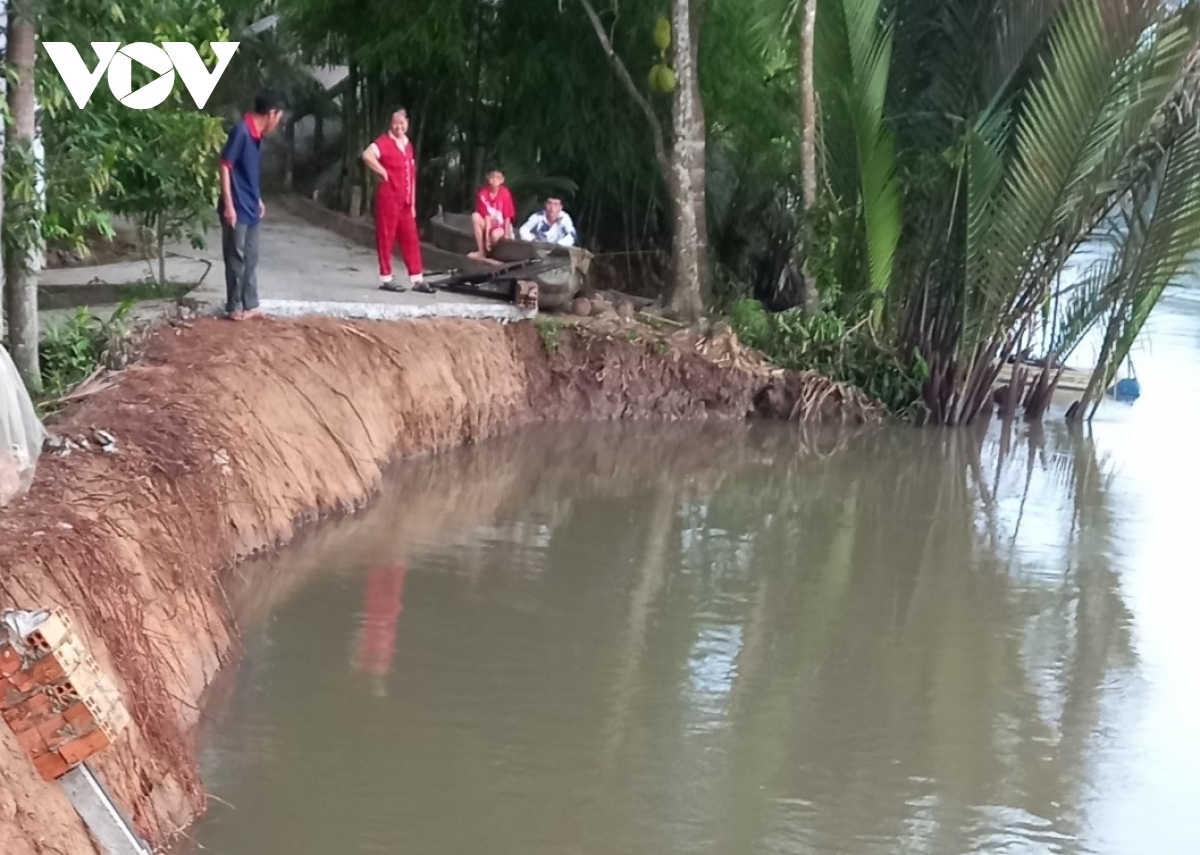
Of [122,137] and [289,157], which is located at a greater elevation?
[289,157]

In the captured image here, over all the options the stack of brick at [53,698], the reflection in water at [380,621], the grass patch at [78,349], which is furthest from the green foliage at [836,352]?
the stack of brick at [53,698]

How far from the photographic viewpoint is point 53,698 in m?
3.37

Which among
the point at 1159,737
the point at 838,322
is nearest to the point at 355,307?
the point at 838,322

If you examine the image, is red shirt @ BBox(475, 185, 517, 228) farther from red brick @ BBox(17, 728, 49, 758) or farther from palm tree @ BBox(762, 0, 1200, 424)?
red brick @ BBox(17, 728, 49, 758)

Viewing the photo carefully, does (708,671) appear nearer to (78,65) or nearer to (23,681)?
(23,681)

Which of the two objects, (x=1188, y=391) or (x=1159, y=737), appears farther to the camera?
(x=1188, y=391)

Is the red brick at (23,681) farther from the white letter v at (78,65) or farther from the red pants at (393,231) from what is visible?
the red pants at (393,231)

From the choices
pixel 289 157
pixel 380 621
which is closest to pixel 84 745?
pixel 380 621

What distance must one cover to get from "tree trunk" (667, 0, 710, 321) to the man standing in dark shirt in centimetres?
429

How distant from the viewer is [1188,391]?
46.9ft

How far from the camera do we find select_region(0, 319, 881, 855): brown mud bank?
13.4 feet

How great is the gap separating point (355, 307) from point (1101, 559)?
4.87m

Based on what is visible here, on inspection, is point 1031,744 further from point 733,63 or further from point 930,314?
point 733,63

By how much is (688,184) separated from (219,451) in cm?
594
